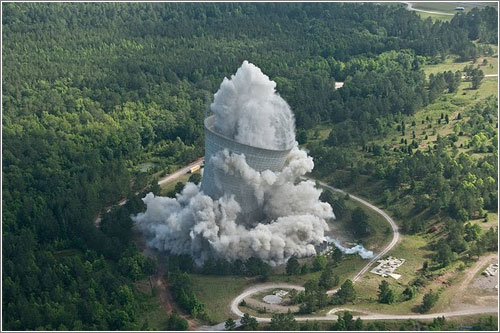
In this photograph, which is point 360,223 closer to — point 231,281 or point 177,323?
point 231,281

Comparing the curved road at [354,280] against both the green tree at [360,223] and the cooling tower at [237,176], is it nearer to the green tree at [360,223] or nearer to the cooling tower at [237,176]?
the green tree at [360,223]

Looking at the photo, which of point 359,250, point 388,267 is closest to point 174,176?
point 359,250

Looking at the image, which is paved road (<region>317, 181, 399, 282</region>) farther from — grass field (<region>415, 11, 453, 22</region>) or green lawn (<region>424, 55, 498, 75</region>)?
grass field (<region>415, 11, 453, 22</region>)

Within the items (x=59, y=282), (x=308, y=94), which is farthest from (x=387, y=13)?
(x=59, y=282)

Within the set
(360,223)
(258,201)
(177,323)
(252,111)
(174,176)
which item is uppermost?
(252,111)

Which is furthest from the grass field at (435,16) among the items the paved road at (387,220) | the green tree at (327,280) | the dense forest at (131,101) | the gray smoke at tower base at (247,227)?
the green tree at (327,280)

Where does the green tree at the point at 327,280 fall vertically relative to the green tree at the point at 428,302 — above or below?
above
